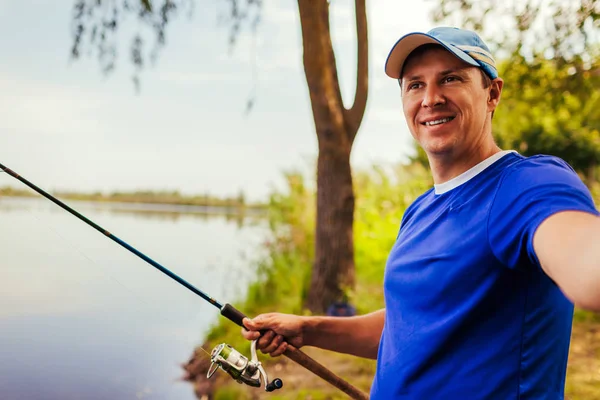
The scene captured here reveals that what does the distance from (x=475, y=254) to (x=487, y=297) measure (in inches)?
3.3

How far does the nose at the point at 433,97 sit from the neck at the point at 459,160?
12 cm

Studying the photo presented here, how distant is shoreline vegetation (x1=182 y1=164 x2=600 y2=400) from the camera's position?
4.44 m

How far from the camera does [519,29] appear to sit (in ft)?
19.9

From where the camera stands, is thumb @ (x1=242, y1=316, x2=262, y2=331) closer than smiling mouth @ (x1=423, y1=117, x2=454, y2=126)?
No

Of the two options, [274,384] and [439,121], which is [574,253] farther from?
[274,384]

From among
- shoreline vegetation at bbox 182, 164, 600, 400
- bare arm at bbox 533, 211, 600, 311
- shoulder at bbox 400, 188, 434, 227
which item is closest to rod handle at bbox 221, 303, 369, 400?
shoulder at bbox 400, 188, 434, 227

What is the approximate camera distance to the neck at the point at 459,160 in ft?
4.15

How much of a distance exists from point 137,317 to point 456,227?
49.3 inches

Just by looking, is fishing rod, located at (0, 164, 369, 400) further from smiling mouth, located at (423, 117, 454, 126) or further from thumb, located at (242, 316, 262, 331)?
smiling mouth, located at (423, 117, 454, 126)

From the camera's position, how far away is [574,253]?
83 cm

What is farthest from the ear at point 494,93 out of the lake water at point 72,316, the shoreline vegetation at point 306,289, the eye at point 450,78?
the shoreline vegetation at point 306,289

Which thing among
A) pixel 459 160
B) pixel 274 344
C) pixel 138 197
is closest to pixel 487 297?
pixel 459 160

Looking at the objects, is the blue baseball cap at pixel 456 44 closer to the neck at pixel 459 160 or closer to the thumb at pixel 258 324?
the neck at pixel 459 160

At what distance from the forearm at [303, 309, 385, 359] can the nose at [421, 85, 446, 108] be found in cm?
65
